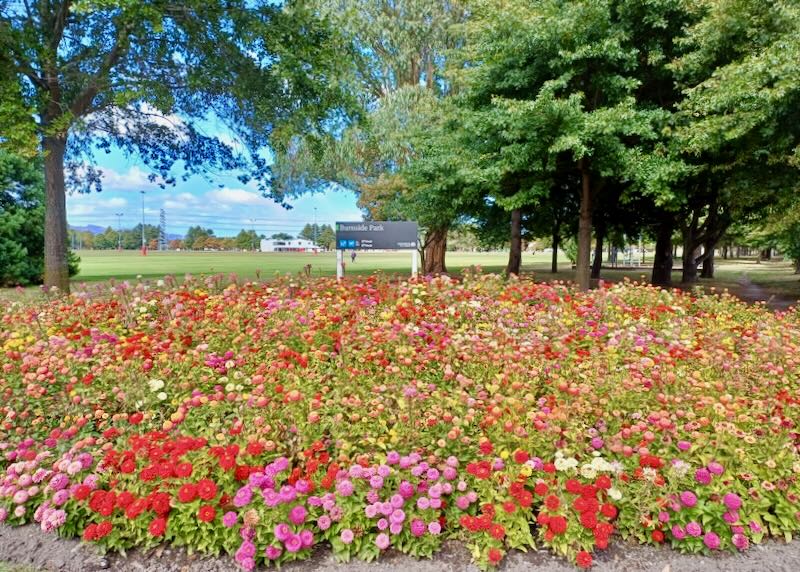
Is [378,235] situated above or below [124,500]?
above

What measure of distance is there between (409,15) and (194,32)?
28.9 feet

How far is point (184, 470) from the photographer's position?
7.22 feet

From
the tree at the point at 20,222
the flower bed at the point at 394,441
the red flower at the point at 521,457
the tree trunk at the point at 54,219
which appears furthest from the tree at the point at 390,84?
the red flower at the point at 521,457

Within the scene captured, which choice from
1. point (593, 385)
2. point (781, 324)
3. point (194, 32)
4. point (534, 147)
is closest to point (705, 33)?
point (534, 147)

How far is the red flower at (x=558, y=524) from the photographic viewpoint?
2.06 meters

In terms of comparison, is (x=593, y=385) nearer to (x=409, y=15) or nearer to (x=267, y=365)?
(x=267, y=365)

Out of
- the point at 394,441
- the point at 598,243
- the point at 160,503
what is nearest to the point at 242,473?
the point at 160,503

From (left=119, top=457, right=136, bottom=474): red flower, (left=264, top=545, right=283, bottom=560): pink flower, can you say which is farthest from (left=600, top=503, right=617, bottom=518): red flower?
(left=119, top=457, right=136, bottom=474): red flower

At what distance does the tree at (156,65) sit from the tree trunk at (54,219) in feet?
A: 0.07

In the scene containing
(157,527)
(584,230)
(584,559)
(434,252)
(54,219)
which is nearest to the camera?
(584,559)

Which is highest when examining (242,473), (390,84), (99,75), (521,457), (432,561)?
(390,84)

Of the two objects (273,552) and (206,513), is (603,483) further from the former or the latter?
(206,513)

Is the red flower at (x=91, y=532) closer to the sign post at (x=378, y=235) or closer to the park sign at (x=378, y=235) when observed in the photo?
the sign post at (x=378, y=235)

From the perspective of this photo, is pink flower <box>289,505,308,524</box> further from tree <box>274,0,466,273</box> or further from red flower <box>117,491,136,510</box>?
tree <box>274,0,466,273</box>
